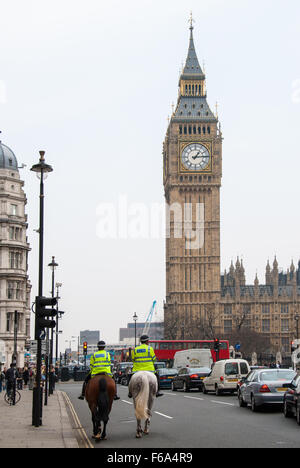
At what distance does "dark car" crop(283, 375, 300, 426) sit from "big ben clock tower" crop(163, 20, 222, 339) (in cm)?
10838

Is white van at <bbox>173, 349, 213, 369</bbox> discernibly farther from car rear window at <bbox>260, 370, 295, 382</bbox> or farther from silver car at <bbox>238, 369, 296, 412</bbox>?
car rear window at <bbox>260, 370, 295, 382</bbox>

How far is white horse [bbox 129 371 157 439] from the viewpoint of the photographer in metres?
15.3

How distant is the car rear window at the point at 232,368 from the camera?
107 feet

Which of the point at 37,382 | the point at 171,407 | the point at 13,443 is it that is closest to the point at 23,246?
the point at 171,407

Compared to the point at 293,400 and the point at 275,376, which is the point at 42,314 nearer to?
the point at 293,400

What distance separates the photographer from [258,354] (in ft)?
397

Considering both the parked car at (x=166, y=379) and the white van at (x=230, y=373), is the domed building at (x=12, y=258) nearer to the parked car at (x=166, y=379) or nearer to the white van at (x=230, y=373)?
the parked car at (x=166, y=379)

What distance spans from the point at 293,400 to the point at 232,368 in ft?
45.5

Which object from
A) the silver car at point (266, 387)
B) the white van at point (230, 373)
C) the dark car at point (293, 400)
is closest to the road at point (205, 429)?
the dark car at point (293, 400)

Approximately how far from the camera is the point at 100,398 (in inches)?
582

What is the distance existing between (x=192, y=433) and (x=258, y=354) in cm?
10754

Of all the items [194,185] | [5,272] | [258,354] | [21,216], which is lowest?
[258,354]
